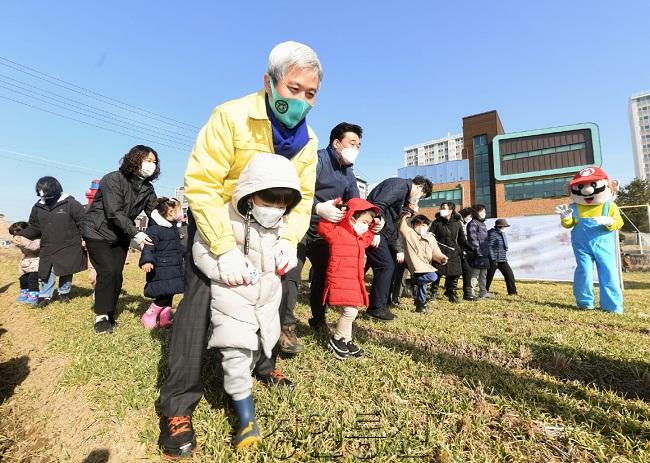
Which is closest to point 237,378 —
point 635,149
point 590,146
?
point 590,146

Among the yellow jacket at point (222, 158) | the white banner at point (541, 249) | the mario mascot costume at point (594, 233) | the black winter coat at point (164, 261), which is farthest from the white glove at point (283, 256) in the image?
the white banner at point (541, 249)

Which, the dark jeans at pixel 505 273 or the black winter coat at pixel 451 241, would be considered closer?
the black winter coat at pixel 451 241

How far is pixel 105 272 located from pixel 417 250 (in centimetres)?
449

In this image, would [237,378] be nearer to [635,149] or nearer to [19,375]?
[19,375]

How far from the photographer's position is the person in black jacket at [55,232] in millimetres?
5141

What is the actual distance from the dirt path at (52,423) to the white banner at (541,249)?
40.1 feet

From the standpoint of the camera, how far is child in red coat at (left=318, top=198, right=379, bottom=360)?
2.93 metres

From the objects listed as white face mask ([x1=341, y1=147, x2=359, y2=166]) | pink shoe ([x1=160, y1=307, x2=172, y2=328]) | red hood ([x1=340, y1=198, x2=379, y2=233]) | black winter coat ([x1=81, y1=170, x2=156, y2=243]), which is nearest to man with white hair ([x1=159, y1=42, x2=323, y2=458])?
red hood ([x1=340, y1=198, x2=379, y2=233])

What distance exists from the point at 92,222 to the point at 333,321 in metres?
2.97

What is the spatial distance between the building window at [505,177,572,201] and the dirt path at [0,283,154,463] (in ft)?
141

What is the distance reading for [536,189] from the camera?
3825 centimetres

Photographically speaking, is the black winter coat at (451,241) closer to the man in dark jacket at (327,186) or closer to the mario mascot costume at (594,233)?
the mario mascot costume at (594,233)

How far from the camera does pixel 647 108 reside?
100312 millimetres

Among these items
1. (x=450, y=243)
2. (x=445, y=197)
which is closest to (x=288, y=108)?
(x=450, y=243)
